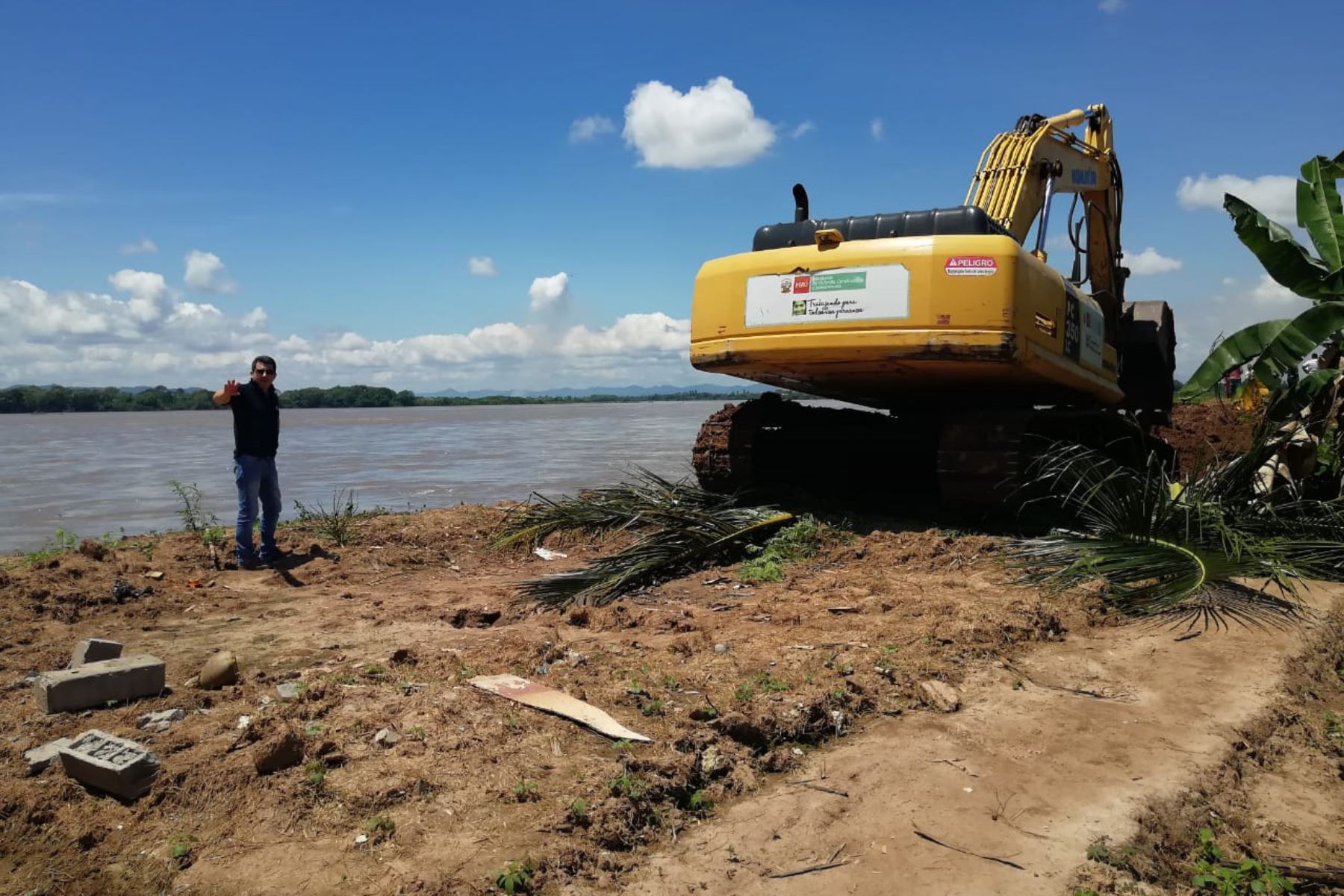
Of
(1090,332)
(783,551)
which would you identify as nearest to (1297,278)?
(1090,332)

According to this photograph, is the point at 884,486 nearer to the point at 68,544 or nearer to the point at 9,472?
the point at 68,544

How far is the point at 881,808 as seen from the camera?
302 centimetres

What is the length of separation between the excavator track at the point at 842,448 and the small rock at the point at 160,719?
5.44m

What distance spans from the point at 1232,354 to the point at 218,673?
8.38 m

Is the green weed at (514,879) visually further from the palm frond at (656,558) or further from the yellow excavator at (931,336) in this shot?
the yellow excavator at (931,336)

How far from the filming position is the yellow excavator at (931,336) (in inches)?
269

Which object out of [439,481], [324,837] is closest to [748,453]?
[324,837]

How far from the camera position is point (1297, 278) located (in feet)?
27.2

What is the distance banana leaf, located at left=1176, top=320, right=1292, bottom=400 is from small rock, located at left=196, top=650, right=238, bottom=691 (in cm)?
825

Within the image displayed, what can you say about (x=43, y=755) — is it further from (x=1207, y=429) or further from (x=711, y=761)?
(x=1207, y=429)

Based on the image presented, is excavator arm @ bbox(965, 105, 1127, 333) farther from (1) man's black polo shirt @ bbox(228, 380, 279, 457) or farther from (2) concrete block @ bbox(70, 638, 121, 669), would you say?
(2) concrete block @ bbox(70, 638, 121, 669)

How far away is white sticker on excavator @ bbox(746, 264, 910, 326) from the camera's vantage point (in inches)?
273

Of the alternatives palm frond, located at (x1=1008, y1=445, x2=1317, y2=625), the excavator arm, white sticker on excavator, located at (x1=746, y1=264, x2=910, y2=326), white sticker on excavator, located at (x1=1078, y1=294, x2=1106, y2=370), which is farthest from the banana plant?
white sticker on excavator, located at (x1=746, y1=264, x2=910, y2=326)

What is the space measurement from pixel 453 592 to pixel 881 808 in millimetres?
3998
